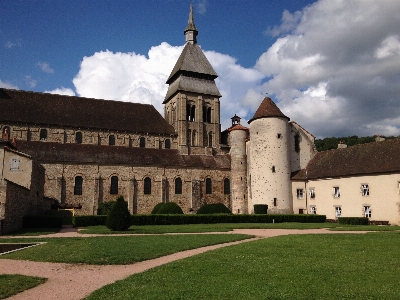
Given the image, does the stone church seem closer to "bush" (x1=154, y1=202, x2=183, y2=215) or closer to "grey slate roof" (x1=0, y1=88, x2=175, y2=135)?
"grey slate roof" (x1=0, y1=88, x2=175, y2=135)

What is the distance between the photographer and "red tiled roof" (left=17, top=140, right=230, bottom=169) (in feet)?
113

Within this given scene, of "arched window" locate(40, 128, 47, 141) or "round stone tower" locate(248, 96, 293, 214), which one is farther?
"arched window" locate(40, 128, 47, 141)

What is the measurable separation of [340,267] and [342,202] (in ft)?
76.2

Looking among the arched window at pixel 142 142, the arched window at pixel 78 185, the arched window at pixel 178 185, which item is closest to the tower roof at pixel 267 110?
the arched window at pixel 178 185

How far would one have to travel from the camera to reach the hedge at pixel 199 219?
2631 centimetres

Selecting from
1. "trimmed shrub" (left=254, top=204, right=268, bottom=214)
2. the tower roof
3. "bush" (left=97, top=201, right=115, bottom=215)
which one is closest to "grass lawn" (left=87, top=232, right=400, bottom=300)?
"bush" (left=97, top=201, right=115, bottom=215)

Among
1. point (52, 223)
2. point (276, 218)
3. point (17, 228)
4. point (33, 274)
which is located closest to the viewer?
point (33, 274)

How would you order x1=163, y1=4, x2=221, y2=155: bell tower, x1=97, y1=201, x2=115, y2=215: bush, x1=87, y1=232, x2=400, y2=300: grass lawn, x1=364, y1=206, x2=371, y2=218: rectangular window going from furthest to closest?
x1=163, y1=4, x2=221, y2=155: bell tower < x1=97, y1=201, x2=115, y2=215: bush < x1=364, y1=206, x2=371, y2=218: rectangular window < x1=87, y1=232, x2=400, y2=300: grass lawn

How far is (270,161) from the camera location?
35344 mm

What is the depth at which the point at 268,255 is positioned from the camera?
11500mm

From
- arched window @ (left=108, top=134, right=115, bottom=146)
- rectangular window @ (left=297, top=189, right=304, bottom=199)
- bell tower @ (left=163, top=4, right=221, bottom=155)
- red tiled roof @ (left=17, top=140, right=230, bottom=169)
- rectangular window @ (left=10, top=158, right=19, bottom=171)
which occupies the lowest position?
rectangular window @ (left=297, top=189, right=304, bottom=199)

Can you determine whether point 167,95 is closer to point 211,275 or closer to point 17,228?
point 17,228

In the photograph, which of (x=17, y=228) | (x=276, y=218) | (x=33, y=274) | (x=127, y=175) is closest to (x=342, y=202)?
(x=276, y=218)

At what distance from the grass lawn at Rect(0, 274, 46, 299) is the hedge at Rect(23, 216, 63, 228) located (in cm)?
1610
